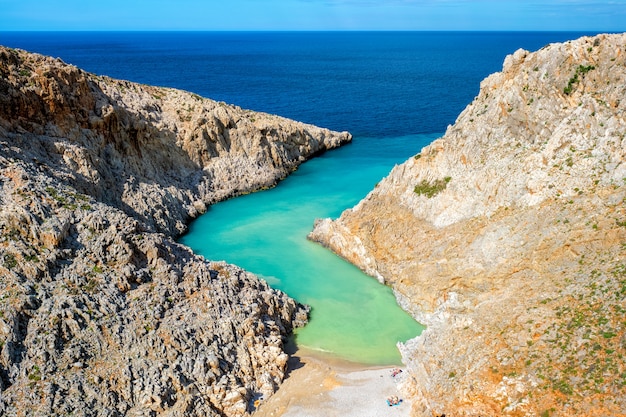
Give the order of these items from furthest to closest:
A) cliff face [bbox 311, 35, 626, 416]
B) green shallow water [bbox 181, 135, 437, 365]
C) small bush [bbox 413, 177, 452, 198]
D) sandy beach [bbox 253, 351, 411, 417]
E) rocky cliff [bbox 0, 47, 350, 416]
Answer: small bush [bbox 413, 177, 452, 198]
green shallow water [bbox 181, 135, 437, 365]
sandy beach [bbox 253, 351, 411, 417]
rocky cliff [bbox 0, 47, 350, 416]
cliff face [bbox 311, 35, 626, 416]

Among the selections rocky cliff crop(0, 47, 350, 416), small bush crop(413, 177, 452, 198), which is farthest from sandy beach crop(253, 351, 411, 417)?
small bush crop(413, 177, 452, 198)

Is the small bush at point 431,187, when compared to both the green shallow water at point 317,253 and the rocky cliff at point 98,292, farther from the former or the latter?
the rocky cliff at point 98,292

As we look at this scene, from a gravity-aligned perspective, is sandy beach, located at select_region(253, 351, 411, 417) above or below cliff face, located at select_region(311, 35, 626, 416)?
below

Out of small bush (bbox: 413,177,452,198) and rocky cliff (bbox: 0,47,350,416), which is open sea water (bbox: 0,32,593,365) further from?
small bush (bbox: 413,177,452,198)

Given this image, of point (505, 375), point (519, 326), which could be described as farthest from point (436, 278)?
point (505, 375)

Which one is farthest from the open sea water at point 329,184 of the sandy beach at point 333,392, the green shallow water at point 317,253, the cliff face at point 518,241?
the cliff face at point 518,241

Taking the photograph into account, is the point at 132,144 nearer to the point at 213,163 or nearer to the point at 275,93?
the point at 213,163
